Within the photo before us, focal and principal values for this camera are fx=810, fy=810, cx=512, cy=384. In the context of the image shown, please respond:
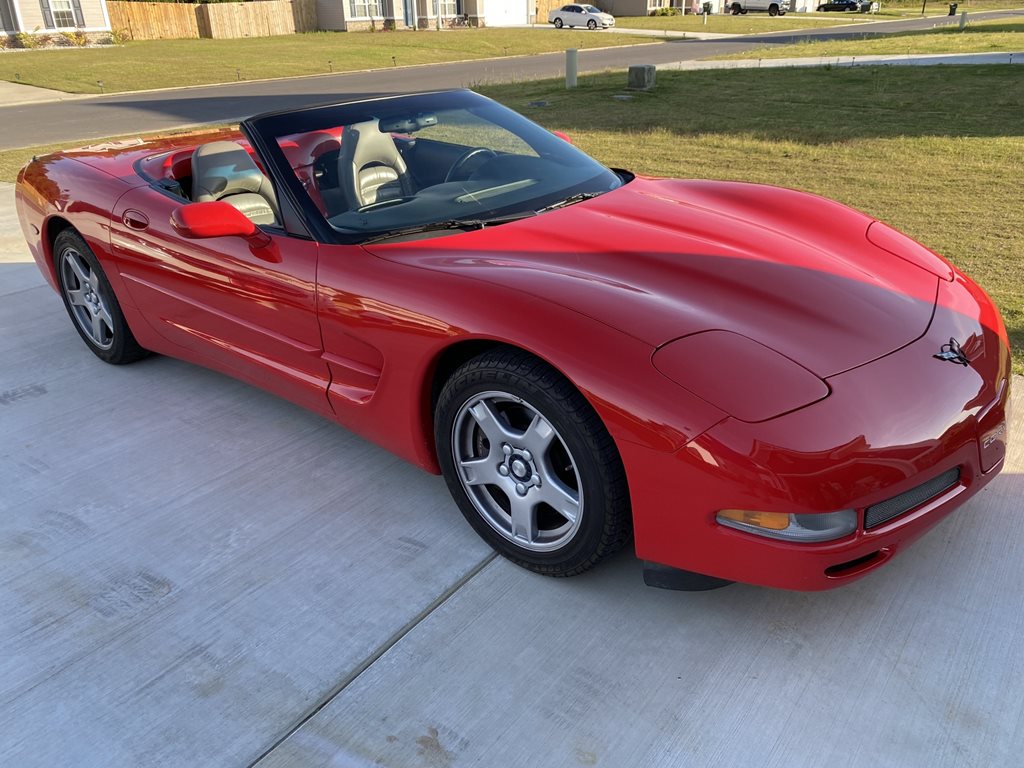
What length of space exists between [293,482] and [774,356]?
73.3 inches

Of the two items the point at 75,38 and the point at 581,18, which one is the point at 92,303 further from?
the point at 581,18

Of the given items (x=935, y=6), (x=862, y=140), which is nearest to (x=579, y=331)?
(x=862, y=140)

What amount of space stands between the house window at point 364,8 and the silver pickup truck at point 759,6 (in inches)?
1189

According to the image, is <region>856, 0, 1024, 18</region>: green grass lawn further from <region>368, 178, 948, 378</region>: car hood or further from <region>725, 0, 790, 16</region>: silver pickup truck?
<region>368, 178, 948, 378</region>: car hood

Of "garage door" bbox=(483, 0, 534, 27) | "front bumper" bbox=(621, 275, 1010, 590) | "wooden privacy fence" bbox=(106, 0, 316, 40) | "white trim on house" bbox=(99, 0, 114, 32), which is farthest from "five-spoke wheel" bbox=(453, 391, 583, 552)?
"garage door" bbox=(483, 0, 534, 27)

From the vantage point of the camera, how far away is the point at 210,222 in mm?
2840

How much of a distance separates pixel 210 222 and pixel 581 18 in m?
47.9

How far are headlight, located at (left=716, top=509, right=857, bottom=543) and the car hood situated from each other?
377mm

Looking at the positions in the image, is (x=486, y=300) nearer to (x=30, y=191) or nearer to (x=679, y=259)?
(x=679, y=259)

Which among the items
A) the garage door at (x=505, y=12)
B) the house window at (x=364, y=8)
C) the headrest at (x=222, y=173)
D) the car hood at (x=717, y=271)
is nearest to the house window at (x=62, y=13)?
the house window at (x=364, y=8)

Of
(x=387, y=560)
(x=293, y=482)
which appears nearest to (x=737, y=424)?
(x=387, y=560)

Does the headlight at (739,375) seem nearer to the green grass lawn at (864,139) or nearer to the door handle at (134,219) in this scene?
the green grass lawn at (864,139)

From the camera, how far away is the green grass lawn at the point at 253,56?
22.7 metres

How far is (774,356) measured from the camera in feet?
6.91
